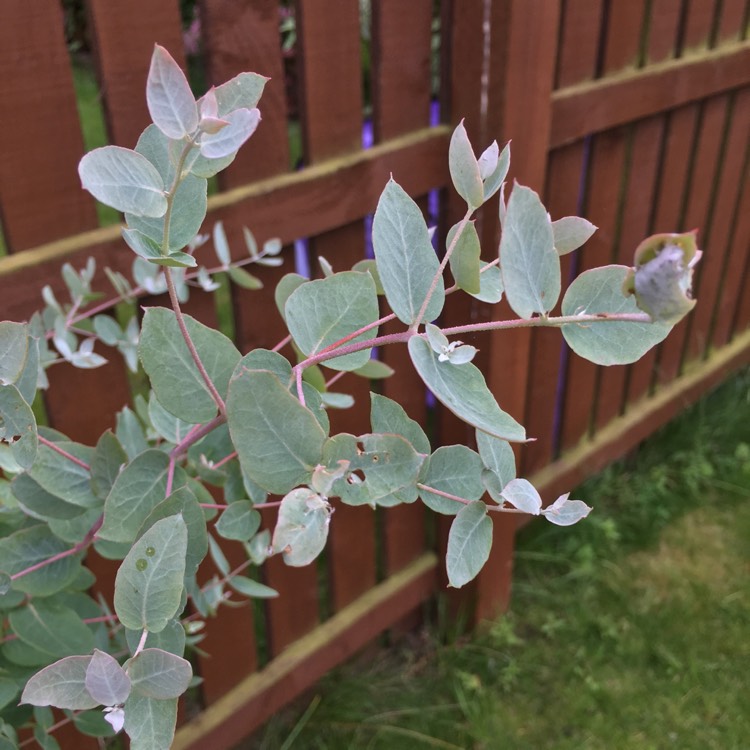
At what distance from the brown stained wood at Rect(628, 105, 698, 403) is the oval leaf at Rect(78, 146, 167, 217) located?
2140 mm

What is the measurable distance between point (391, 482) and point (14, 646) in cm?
61

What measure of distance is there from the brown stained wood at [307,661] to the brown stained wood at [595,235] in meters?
0.65

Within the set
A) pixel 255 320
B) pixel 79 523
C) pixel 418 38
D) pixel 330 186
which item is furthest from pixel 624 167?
pixel 79 523

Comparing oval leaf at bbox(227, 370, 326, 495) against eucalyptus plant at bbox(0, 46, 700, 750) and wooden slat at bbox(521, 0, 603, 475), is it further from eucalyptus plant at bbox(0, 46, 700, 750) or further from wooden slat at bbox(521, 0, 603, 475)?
wooden slat at bbox(521, 0, 603, 475)

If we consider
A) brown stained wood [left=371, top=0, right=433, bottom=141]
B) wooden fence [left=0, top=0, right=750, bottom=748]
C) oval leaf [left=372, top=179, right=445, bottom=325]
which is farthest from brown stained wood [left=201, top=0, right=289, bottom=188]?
oval leaf [left=372, top=179, right=445, bottom=325]

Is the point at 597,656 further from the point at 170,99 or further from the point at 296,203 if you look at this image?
the point at 170,99

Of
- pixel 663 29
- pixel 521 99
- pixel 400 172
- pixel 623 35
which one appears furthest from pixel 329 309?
pixel 663 29

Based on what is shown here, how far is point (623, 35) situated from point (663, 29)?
0.20 metres

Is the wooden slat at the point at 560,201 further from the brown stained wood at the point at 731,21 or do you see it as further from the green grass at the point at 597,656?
the brown stained wood at the point at 731,21

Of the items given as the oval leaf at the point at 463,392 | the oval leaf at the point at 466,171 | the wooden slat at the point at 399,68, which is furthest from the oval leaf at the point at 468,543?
the wooden slat at the point at 399,68

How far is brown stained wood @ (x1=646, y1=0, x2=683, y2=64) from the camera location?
214 centimetres

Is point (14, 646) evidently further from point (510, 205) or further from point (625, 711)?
point (625, 711)

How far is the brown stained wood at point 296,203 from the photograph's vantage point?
49.6 inches

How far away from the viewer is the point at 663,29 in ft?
7.14
